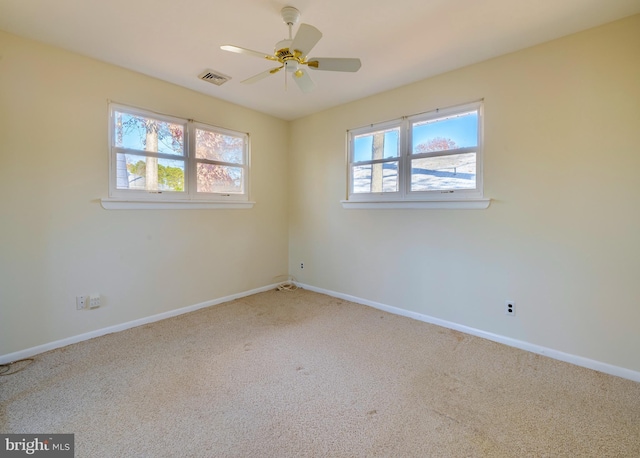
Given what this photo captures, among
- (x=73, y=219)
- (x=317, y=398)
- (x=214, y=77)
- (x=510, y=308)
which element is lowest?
(x=317, y=398)

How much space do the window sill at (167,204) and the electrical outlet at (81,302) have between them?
0.85 meters

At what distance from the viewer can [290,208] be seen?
14.7 ft

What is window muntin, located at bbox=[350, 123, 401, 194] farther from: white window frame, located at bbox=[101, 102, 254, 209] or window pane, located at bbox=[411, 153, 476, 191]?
white window frame, located at bbox=[101, 102, 254, 209]

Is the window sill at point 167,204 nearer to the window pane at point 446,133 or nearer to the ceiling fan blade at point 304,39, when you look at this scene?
the ceiling fan blade at point 304,39

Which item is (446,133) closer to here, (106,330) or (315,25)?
(315,25)

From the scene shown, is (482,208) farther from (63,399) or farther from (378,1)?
(63,399)

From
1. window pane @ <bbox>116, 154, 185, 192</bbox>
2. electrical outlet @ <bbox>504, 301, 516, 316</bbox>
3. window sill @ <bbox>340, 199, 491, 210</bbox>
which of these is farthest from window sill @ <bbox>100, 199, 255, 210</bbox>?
electrical outlet @ <bbox>504, 301, 516, 316</bbox>

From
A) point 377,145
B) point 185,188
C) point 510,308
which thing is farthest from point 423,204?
point 185,188

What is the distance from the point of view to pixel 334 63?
1988 millimetres

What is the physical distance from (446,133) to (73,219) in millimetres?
3655

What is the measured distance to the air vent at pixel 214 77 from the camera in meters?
2.82

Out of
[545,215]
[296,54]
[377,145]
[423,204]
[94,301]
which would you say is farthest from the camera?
[377,145]

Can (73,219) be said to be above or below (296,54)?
below

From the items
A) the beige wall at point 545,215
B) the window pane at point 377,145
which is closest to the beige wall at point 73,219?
the window pane at point 377,145
